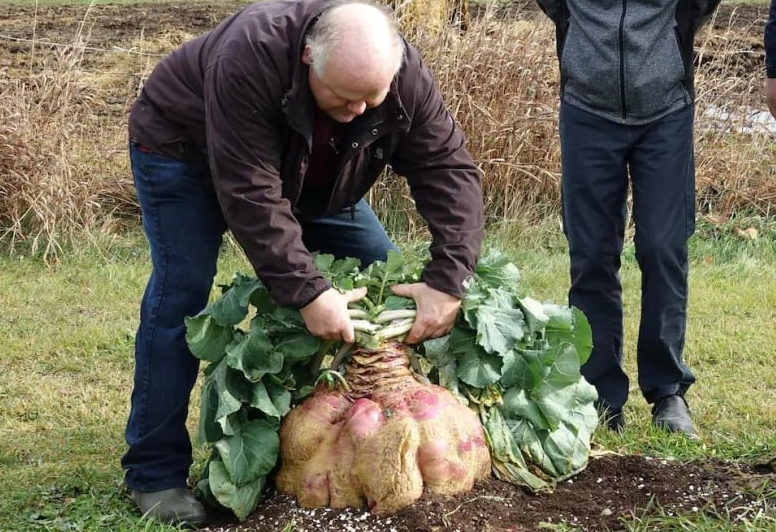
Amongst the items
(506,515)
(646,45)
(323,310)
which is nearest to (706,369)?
(646,45)

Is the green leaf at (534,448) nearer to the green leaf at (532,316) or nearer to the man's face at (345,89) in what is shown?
the green leaf at (532,316)

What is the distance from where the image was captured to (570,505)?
3.78m

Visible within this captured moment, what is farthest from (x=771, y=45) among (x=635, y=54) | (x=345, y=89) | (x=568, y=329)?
(x=345, y=89)

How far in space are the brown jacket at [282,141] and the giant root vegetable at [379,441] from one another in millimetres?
362

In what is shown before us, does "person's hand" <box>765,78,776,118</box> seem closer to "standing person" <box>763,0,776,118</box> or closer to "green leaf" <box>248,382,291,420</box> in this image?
"standing person" <box>763,0,776,118</box>

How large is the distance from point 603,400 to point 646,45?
4.76 feet

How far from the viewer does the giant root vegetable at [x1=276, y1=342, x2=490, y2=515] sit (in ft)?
11.9

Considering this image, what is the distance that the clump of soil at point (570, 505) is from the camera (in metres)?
3.60

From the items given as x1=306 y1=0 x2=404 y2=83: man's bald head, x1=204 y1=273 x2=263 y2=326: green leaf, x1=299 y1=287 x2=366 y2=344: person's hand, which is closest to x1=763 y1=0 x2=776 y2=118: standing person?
x1=306 y1=0 x2=404 y2=83: man's bald head

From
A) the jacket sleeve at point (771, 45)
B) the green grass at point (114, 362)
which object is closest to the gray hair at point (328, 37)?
the green grass at point (114, 362)

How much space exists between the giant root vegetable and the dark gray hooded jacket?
1.40m

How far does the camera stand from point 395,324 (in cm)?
387

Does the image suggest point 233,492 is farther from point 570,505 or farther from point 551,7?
point 551,7

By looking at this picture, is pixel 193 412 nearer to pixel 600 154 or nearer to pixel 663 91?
pixel 600 154
